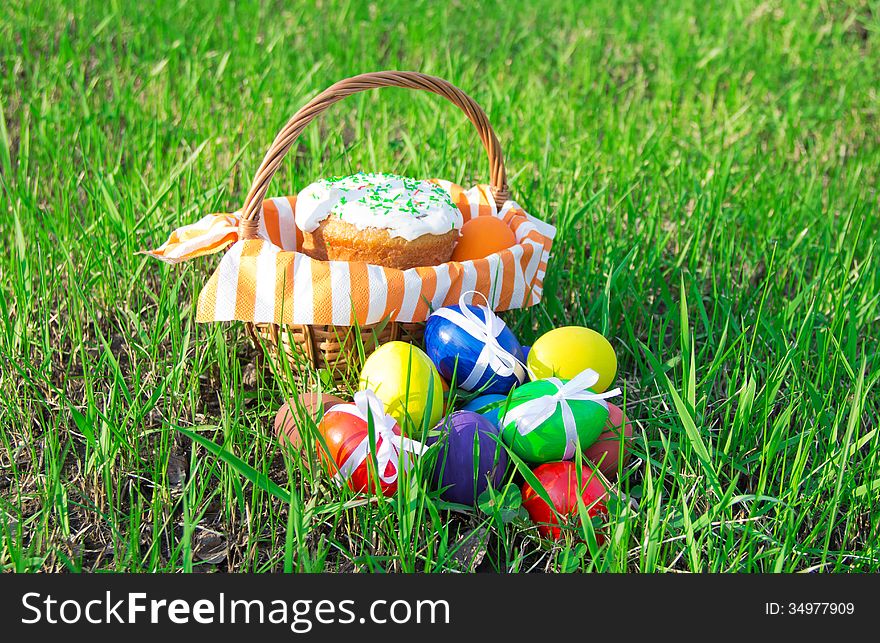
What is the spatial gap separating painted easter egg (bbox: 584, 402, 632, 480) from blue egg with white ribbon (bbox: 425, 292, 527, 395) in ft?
0.67

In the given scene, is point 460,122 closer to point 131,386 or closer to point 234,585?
point 131,386

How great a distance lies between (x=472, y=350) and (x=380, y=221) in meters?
0.40

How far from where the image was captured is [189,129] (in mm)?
2885

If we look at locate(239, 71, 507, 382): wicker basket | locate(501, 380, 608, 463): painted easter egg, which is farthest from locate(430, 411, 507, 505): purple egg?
locate(239, 71, 507, 382): wicker basket

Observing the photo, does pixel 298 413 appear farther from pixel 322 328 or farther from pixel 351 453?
pixel 322 328

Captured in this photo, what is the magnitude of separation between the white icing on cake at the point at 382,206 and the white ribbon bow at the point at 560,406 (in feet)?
1.75

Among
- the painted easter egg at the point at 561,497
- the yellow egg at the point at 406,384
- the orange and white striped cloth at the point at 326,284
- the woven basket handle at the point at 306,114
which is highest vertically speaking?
the woven basket handle at the point at 306,114

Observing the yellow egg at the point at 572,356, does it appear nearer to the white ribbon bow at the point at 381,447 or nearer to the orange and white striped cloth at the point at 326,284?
the orange and white striped cloth at the point at 326,284

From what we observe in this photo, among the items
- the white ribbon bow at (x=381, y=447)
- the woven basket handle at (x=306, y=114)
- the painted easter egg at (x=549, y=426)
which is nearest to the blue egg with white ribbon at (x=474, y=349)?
the painted easter egg at (x=549, y=426)

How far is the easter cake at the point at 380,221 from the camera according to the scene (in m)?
1.90

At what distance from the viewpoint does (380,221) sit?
189cm

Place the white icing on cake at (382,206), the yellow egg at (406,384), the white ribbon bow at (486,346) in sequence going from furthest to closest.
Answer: the white icing on cake at (382,206)
the white ribbon bow at (486,346)
the yellow egg at (406,384)

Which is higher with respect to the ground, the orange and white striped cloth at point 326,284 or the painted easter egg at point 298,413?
the orange and white striped cloth at point 326,284

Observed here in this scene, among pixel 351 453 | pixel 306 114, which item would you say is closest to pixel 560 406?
pixel 351 453
